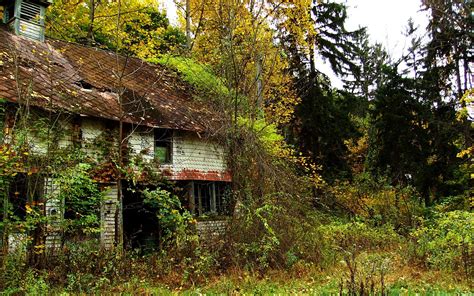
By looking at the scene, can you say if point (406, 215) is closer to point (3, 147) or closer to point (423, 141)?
point (423, 141)

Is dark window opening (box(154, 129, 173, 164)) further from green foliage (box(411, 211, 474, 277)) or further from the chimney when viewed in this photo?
green foliage (box(411, 211, 474, 277))

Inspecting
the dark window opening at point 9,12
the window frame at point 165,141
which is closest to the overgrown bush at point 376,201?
the window frame at point 165,141

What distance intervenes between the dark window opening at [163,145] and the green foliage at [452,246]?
30.8 ft

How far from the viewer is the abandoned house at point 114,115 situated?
13.5 metres

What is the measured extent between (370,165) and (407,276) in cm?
1780

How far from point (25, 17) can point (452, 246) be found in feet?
56.5

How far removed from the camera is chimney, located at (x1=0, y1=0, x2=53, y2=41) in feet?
55.7

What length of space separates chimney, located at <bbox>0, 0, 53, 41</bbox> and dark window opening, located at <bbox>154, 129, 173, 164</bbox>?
20.1 feet

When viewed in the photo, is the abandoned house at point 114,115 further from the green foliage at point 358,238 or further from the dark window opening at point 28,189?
the green foliage at point 358,238

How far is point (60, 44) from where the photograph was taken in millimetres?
18000

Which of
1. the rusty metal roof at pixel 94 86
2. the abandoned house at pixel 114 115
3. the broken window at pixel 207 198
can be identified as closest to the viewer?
the rusty metal roof at pixel 94 86

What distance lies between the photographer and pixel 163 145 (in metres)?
16.9

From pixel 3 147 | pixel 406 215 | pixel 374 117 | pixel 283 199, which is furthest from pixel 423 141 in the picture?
pixel 3 147

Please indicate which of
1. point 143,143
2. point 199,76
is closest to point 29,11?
point 199,76
